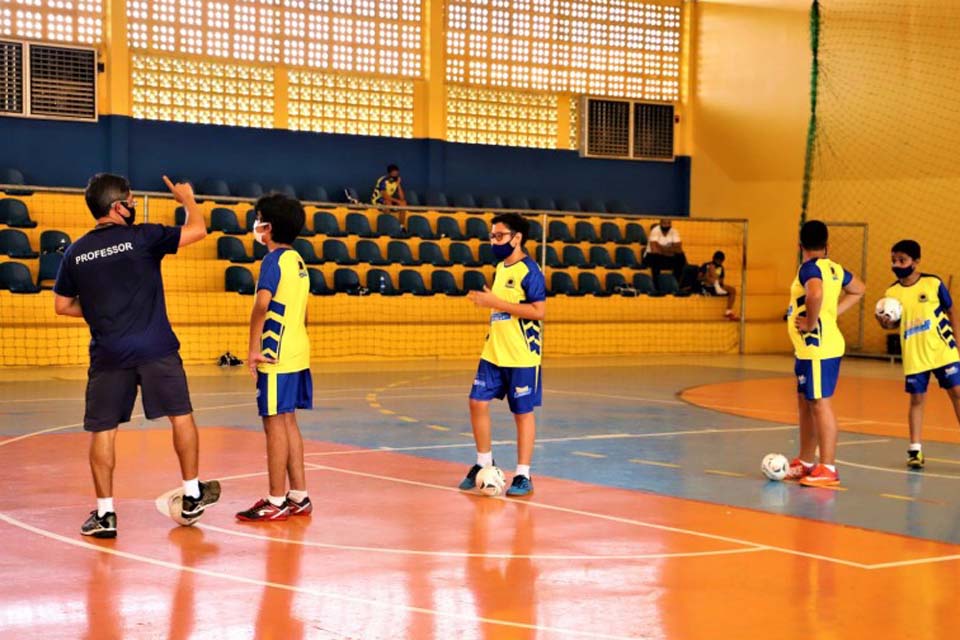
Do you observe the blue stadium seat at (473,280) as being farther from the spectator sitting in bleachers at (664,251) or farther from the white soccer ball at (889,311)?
the white soccer ball at (889,311)

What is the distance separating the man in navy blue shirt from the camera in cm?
711

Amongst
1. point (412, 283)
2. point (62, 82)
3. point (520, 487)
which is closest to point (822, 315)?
point (520, 487)

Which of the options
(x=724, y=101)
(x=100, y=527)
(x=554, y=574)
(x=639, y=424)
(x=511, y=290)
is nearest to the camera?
(x=554, y=574)

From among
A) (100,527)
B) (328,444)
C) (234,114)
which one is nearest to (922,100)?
(234,114)

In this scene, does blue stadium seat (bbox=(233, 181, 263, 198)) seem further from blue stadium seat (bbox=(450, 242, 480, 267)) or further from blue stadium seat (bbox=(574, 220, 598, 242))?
blue stadium seat (bbox=(574, 220, 598, 242))

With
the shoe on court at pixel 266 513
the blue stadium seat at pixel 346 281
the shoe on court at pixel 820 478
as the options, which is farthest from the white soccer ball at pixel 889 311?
the blue stadium seat at pixel 346 281

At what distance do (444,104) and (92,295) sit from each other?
20.0m

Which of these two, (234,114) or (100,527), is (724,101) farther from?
(100,527)

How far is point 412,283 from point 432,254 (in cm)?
101

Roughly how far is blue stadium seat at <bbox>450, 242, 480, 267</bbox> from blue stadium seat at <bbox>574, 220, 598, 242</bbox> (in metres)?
3.24

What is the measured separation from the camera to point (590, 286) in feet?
79.4

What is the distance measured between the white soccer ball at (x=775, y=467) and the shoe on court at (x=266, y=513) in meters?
3.74

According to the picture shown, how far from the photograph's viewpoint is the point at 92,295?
7.14 m

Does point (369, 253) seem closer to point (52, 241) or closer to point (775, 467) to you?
point (52, 241)
